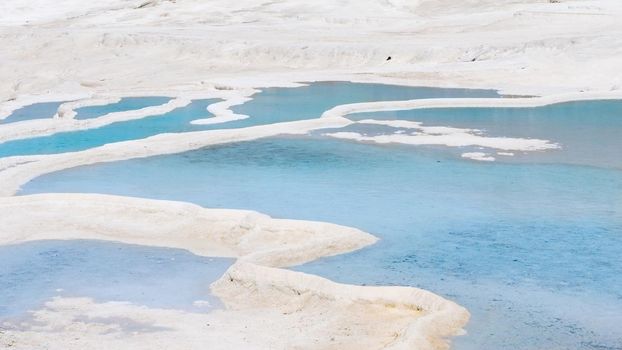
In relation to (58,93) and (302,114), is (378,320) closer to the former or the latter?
(302,114)

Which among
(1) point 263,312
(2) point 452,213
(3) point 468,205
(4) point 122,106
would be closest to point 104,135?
(4) point 122,106

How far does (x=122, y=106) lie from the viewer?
21969 millimetres

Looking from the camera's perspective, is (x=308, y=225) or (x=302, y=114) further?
(x=302, y=114)

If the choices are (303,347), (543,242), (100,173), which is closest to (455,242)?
(543,242)

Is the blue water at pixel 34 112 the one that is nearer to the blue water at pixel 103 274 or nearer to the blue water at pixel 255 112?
the blue water at pixel 255 112

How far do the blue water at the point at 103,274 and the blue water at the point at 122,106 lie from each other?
10.6 metres

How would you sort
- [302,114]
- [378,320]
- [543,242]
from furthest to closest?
[302,114]
[543,242]
[378,320]

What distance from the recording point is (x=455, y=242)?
32.1 feet

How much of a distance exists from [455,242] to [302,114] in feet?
31.6

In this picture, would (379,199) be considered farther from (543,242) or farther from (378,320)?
(378,320)

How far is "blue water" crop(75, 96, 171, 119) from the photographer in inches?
814

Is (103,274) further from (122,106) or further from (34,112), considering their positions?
(122,106)

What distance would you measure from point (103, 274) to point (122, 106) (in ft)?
43.8

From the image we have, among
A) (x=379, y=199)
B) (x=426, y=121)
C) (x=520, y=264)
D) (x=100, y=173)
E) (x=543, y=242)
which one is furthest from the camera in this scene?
(x=426, y=121)
